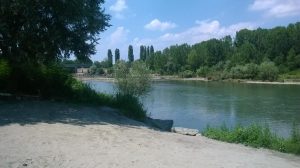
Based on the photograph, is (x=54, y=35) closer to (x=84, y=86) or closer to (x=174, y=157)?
(x=84, y=86)

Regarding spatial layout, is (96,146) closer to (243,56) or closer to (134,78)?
(134,78)

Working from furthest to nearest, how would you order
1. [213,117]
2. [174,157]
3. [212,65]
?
[212,65], [213,117], [174,157]

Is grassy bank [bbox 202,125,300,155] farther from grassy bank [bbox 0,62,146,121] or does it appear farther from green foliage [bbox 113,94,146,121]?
grassy bank [bbox 0,62,146,121]

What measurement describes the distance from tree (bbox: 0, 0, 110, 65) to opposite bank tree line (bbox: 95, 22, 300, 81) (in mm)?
113571

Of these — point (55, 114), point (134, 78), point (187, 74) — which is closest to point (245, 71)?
point (187, 74)

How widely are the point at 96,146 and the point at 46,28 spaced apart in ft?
33.7

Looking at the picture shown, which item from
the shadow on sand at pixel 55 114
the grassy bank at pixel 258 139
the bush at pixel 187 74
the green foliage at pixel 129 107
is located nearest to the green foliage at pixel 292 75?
the bush at pixel 187 74

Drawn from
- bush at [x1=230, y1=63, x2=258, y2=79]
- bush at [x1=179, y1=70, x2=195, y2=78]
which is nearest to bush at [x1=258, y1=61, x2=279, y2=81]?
bush at [x1=230, y1=63, x2=258, y2=79]

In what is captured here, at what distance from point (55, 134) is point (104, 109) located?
604cm

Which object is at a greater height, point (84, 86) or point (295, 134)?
point (84, 86)

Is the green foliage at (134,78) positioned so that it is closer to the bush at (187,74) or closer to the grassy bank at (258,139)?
the grassy bank at (258,139)

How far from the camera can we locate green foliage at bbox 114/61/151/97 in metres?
48.9

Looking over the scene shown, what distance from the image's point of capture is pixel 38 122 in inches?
587

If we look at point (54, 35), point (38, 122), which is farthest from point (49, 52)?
point (38, 122)
